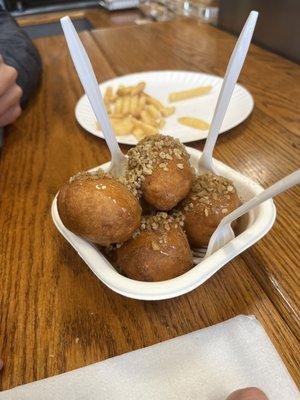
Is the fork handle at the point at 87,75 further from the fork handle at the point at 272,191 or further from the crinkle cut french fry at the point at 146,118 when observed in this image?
the crinkle cut french fry at the point at 146,118

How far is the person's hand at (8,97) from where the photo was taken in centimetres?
85

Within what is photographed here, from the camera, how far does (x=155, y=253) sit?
412 millimetres

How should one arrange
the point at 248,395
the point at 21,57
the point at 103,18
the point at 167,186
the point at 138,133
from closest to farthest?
the point at 248,395 → the point at 167,186 → the point at 138,133 → the point at 21,57 → the point at 103,18

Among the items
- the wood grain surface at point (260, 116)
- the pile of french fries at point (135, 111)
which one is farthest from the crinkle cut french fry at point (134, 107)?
the wood grain surface at point (260, 116)

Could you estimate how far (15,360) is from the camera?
0.40m

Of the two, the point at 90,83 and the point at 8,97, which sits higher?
the point at 90,83

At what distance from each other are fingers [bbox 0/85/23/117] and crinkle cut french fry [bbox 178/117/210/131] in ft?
1.32

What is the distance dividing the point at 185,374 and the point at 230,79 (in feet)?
1.14

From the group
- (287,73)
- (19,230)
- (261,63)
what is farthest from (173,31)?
(19,230)

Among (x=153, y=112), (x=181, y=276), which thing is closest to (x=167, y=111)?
(x=153, y=112)

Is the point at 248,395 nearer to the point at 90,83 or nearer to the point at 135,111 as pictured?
the point at 90,83

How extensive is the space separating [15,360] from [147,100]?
0.73 m

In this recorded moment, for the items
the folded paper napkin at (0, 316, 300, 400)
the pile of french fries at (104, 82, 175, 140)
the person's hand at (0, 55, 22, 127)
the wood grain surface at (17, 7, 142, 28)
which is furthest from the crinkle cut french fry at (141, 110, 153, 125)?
the wood grain surface at (17, 7, 142, 28)

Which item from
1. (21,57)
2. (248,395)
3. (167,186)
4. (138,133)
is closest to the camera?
(248,395)
